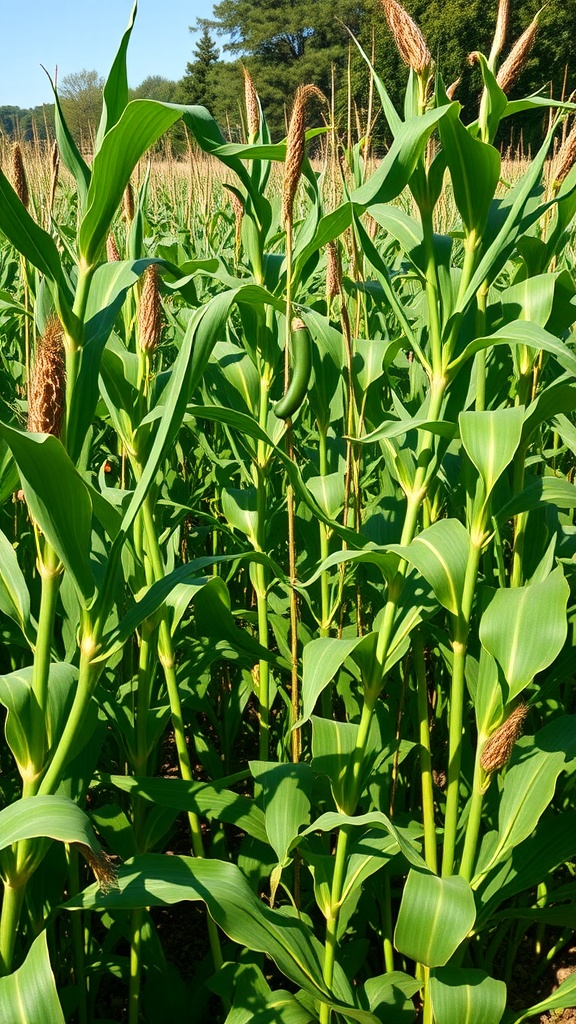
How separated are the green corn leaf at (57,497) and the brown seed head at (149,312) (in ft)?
1.89

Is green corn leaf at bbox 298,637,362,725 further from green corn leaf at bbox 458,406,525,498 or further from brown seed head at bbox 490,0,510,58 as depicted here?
brown seed head at bbox 490,0,510,58

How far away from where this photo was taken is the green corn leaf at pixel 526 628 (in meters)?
1.22

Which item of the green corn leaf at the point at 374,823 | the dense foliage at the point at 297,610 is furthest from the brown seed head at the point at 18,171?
the green corn leaf at the point at 374,823

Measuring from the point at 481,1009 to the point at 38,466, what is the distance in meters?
1.10

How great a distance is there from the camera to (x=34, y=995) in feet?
2.92

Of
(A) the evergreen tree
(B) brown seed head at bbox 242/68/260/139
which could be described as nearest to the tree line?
(A) the evergreen tree

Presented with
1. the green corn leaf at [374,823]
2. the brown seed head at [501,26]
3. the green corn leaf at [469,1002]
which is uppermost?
the brown seed head at [501,26]

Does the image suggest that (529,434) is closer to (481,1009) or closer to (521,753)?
(521,753)

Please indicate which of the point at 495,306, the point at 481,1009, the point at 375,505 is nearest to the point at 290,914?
the point at 481,1009

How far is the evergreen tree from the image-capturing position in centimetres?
1874

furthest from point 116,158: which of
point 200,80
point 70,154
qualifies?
point 200,80

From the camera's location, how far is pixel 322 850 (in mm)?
1603

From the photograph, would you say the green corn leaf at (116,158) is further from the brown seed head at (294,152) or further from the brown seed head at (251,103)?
the brown seed head at (251,103)

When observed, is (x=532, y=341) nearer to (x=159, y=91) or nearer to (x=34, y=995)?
(x=34, y=995)
